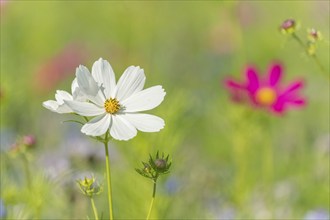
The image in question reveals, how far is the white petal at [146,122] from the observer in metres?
0.91

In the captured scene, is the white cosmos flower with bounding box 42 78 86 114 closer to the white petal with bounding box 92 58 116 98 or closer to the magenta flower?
the white petal with bounding box 92 58 116 98

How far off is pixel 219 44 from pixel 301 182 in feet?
5.02

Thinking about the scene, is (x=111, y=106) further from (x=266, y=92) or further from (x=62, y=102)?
(x=266, y=92)

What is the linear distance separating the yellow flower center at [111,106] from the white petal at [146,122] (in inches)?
0.6

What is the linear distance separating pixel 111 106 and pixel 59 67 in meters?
2.16

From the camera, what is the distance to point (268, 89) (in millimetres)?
1720

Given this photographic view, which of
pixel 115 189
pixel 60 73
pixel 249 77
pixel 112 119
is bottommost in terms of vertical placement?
pixel 112 119

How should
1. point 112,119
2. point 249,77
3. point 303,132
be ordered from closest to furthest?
point 112,119 → point 249,77 → point 303,132

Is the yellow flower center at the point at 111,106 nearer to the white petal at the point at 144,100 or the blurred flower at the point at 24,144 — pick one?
the white petal at the point at 144,100

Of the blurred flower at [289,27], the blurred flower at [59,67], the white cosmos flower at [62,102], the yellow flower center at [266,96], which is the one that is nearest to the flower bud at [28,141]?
the white cosmos flower at [62,102]

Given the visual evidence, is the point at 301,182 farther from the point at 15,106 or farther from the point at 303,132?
the point at 15,106

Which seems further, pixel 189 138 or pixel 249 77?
pixel 189 138

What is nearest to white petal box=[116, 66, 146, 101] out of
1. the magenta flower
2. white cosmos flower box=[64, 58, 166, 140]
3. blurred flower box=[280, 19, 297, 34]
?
white cosmos flower box=[64, 58, 166, 140]

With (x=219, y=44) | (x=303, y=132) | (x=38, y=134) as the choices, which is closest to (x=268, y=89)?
(x=303, y=132)
